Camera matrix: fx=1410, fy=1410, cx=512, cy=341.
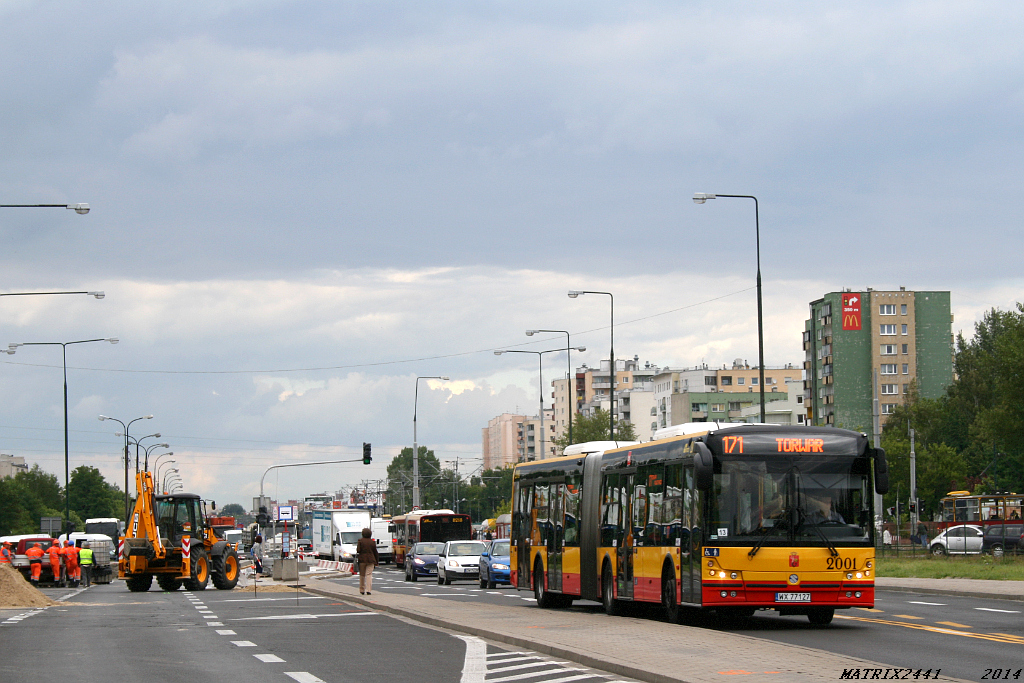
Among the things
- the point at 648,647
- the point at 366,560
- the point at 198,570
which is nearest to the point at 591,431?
the point at 198,570

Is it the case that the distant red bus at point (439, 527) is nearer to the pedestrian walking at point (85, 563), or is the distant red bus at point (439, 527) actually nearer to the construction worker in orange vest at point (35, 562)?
the pedestrian walking at point (85, 563)

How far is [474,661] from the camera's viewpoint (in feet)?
48.8

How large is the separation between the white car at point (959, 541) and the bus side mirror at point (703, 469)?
34103 mm

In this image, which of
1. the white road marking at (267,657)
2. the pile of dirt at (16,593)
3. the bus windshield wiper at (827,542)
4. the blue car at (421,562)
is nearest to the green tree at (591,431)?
→ the blue car at (421,562)

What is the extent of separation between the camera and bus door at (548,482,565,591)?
26406mm

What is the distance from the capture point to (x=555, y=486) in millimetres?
27156

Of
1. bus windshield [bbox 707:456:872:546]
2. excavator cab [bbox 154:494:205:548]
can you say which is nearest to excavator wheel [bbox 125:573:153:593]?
excavator cab [bbox 154:494:205:548]

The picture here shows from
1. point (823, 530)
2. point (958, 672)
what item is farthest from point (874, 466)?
point (958, 672)

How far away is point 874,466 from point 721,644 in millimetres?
5384

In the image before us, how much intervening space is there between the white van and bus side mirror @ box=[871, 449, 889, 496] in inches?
2309

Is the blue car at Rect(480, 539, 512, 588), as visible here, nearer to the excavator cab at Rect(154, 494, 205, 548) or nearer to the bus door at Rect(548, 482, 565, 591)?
the excavator cab at Rect(154, 494, 205, 548)

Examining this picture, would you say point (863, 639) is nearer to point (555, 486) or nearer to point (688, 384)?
point (555, 486)

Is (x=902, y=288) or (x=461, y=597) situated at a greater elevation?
(x=902, y=288)

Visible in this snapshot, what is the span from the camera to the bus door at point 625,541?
2262 centimetres
